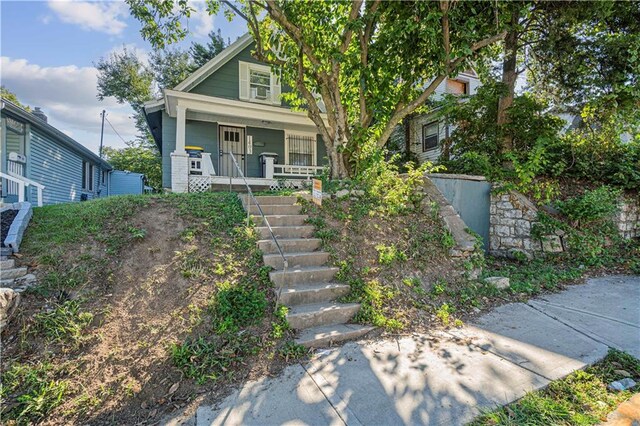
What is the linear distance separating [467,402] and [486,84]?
9.37m

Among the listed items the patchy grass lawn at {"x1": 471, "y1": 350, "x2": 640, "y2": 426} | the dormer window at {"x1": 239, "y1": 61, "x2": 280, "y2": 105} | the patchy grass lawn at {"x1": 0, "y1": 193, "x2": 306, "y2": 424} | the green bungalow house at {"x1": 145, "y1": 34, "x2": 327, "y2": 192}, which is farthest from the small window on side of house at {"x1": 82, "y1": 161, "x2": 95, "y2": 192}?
the patchy grass lawn at {"x1": 471, "y1": 350, "x2": 640, "y2": 426}

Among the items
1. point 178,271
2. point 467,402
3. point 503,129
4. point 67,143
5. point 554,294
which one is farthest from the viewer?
point 67,143

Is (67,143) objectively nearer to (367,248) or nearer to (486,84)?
(367,248)

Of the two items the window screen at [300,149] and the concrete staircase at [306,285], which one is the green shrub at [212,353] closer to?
the concrete staircase at [306,285]

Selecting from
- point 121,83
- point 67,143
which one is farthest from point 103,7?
point 121,83

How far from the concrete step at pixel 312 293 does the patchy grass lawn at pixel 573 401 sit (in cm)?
192

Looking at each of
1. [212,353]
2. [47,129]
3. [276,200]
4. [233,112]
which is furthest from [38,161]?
[212,353]

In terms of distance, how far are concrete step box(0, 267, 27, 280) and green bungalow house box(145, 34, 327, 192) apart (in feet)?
17.2

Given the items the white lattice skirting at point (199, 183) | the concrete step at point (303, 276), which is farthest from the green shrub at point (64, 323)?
the white lattice skirting at point (199, 183)

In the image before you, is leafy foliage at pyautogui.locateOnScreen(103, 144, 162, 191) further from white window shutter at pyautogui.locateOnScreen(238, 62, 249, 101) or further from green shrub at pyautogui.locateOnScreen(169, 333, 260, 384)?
green shrub at pyautogui.locateOnScreen(169, 333, 260, 384)

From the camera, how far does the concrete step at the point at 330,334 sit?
302 cm

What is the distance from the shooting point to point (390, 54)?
7234mm

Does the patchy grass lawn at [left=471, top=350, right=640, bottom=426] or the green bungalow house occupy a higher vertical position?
the green bungalow house

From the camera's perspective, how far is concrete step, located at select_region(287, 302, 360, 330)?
10.6ft
